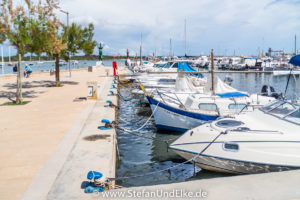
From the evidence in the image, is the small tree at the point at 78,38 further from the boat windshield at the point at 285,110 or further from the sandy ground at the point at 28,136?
the boat windshield at the point at 285,110

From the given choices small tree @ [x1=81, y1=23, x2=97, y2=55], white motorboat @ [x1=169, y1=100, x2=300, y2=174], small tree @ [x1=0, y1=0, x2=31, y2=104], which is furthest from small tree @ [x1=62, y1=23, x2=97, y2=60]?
white motorboat @ [x1=169, y1=100, x2=300, y2=174]

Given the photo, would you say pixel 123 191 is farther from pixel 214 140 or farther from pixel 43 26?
pixel 43 26

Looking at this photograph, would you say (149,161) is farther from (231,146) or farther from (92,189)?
(92,189)

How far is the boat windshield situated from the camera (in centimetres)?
789

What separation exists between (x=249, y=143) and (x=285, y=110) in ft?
6.62

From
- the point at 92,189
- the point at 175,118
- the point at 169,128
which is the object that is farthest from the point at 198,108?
the point at 92,189

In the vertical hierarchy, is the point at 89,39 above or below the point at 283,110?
above

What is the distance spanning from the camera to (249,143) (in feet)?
24.3

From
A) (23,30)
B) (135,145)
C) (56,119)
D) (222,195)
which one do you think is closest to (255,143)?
(222,195)

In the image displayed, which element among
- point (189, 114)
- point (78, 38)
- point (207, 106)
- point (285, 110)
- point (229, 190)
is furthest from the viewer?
point (78, 38)

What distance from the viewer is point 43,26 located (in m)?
17.0

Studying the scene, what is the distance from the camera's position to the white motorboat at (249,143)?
279 inches

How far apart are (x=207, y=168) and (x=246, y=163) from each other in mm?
1299

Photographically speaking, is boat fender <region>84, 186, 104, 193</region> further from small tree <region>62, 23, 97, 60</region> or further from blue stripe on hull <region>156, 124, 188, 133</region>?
small tree <region>62, 23, 97, 60</region>
